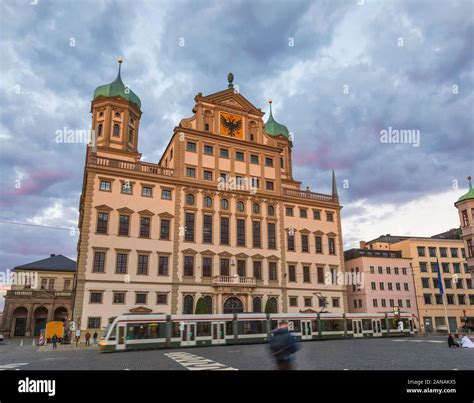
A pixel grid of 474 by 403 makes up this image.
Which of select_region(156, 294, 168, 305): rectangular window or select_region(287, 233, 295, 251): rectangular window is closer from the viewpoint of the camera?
select_region(156, 294, 168, 305): rectangular window

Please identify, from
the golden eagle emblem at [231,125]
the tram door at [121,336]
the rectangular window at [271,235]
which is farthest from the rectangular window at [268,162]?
the tram door at [121,336]

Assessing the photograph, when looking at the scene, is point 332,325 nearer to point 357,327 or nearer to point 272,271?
point 357,327

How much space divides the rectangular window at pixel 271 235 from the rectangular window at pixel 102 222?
18773mm

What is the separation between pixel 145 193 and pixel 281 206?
16.9 metres

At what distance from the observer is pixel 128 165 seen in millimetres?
43781

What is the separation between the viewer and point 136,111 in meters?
52.2

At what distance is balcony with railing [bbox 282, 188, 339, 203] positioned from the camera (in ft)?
170

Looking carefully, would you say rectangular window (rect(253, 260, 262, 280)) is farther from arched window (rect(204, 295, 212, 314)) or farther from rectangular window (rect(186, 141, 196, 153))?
rectangular window (rect(186, 141, 196, 153))

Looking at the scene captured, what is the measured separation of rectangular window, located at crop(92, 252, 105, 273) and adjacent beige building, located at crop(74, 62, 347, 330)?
10 cm

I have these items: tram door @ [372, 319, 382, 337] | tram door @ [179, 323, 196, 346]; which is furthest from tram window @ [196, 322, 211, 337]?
tram door @ [372, 319, 382, 337]

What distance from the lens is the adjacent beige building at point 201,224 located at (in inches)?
1570

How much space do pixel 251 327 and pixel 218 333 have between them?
3.19 meters
